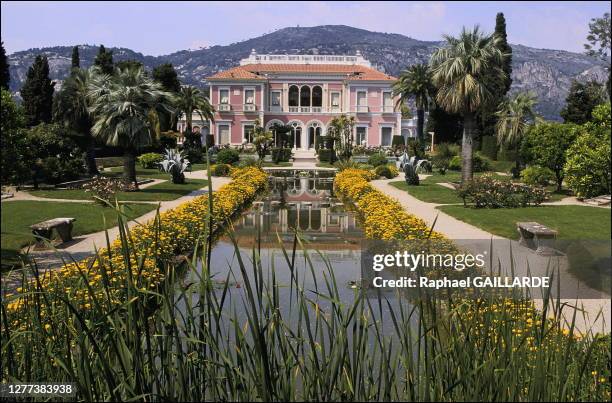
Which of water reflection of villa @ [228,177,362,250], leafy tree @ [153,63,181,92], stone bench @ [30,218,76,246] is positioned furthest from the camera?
leafy tree @ [153,63,181,92]

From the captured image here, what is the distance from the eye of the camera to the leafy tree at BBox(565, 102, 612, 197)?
796 cm

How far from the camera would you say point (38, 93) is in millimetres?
32781

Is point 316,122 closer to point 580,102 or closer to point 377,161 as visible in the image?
point 377,161

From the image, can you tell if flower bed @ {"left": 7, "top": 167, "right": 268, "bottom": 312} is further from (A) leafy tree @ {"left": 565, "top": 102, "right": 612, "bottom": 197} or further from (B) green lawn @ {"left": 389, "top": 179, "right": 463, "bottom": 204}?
(B) green lawn @ {"left": 389, "top": 179, "right": 463, "bottom": 204}

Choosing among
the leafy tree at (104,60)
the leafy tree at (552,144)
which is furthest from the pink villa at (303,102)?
the leafy tree at (552,144)

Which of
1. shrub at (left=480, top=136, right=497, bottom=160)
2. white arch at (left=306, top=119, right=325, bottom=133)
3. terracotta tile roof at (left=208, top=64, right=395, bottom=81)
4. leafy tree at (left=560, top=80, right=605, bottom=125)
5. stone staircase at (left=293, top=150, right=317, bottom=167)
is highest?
terracotta tile roof at (left=208, top=64, right=395, bottom=81)

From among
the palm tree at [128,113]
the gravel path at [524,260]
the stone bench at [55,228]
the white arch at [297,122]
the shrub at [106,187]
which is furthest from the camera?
the white arch at [297,122]

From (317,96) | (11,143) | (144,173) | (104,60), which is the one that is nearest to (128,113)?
(144,173)

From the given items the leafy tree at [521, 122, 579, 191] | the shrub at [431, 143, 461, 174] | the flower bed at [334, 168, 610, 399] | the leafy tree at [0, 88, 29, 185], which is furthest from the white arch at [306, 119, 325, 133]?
the leafy tree at [0, 88, 29, 185]

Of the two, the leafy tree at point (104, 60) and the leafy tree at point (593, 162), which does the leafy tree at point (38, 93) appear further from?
the leafy tree at point (593, 162)

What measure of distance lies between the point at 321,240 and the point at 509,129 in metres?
21.7

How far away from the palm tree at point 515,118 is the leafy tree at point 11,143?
81.3 feet

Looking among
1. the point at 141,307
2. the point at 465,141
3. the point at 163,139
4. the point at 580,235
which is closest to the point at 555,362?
the point at 141,307

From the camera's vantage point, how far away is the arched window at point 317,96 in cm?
5925
